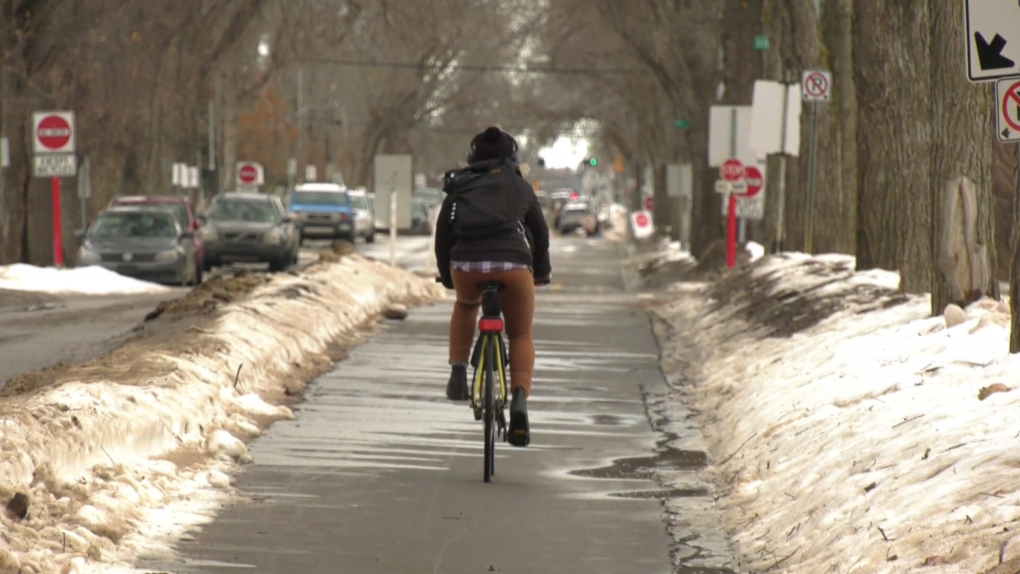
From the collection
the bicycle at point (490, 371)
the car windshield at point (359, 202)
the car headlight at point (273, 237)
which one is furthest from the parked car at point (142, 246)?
the car windshield at point (359, 202)

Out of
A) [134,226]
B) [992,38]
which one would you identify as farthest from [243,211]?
[992,38]

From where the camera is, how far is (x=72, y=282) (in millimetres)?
28281

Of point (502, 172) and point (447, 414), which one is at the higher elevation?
point (502, 172)

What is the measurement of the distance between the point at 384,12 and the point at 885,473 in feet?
89.0

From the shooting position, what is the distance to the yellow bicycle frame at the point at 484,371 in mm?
10203

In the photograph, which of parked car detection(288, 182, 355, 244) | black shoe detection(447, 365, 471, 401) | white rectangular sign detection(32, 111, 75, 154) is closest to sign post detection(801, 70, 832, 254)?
white rectangular sign detection(32, 111, 75, 154)

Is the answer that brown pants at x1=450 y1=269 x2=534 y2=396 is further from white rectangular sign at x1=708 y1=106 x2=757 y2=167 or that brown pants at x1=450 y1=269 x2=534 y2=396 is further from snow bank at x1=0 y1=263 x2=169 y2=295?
white rectangular sign at x1=708 y1=106 x2=757 y2=167

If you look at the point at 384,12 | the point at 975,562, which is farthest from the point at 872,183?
the point at 384,12

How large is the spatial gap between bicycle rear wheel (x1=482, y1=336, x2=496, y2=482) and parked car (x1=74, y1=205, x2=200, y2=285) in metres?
22.5

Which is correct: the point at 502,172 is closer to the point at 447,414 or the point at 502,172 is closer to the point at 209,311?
the point at 447,414

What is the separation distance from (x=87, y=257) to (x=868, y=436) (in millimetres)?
24165

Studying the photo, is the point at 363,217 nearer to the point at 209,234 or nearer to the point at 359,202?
the point at 359,202

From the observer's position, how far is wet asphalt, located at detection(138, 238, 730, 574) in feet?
26.4

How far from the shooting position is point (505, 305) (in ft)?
33.6
